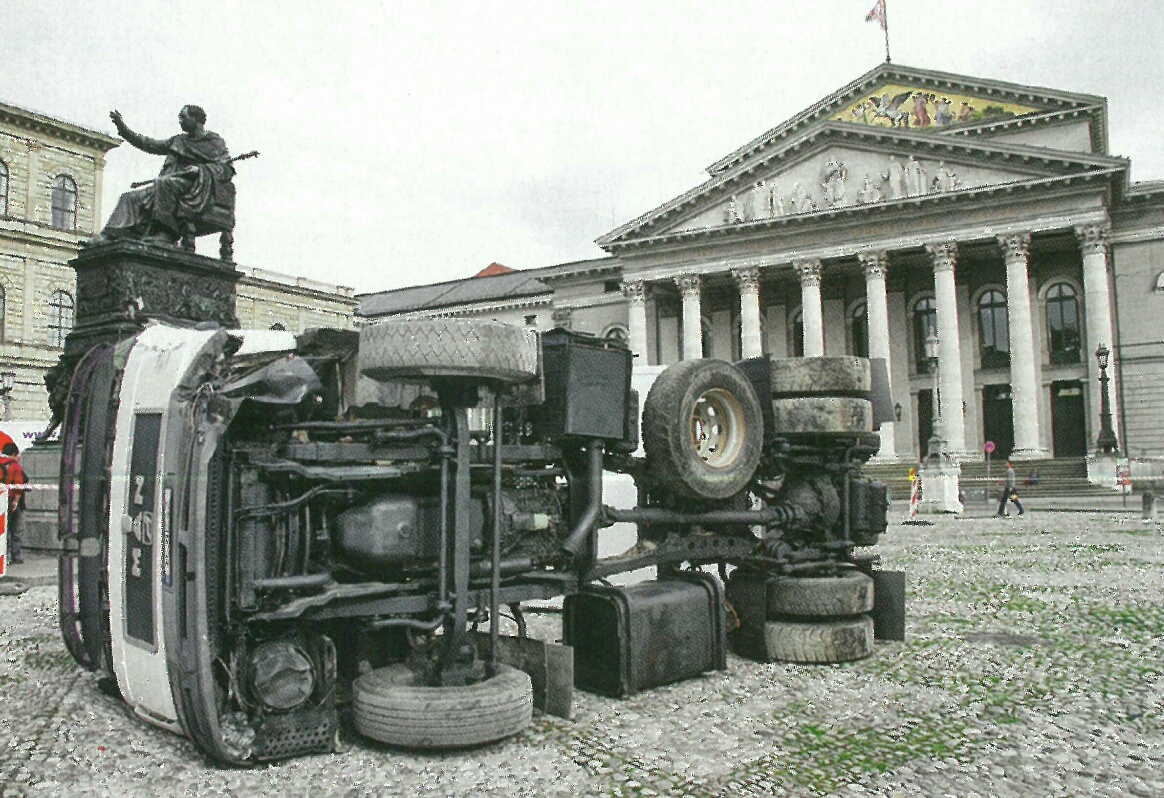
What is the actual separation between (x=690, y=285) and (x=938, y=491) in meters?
25.1

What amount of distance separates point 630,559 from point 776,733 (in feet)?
5.01

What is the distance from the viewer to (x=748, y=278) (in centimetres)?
5047

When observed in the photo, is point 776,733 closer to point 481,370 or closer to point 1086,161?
point 481,370

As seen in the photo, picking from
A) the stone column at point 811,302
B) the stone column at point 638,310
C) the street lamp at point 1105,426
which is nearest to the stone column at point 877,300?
the stone column at point 811,302

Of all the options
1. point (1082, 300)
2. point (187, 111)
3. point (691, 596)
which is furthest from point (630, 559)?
point (1082, 300)

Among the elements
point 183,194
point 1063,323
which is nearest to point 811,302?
point 1063,323

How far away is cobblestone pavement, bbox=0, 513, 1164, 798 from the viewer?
373 cm

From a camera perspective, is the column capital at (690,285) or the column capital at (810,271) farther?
the column capital at (690,285)

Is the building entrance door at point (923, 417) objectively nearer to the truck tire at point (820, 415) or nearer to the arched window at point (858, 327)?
the arched window at point (858, 327)

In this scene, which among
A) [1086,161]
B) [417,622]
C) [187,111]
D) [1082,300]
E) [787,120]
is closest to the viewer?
[417,622]

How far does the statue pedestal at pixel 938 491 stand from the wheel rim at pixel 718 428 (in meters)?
25.2

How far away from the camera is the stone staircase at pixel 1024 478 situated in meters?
35.8

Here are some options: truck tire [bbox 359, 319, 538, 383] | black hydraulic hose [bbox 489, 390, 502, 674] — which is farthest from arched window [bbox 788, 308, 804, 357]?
truck tire [bbox 359, 319, 538, 383]

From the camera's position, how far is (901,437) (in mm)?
50594
